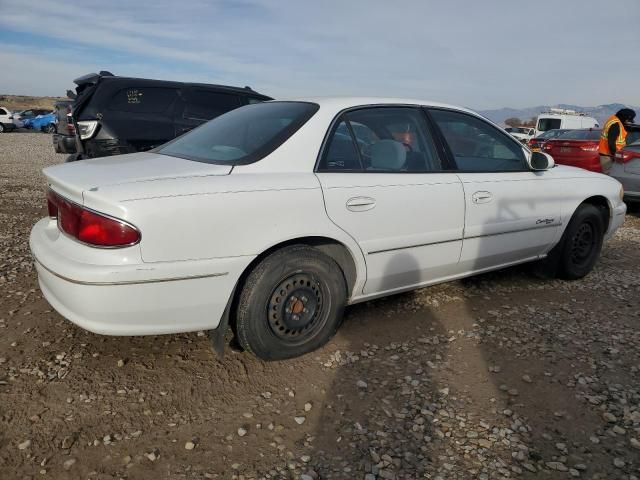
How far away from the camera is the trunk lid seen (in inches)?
94.3

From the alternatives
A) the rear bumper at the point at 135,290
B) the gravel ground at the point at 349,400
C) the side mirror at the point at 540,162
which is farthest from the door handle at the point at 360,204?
the side mirror at the point at 540,162

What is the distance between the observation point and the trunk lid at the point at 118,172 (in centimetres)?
240

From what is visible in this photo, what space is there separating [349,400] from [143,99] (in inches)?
215

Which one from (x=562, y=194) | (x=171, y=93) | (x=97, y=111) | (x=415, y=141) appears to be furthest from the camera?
(x=171, y=93)

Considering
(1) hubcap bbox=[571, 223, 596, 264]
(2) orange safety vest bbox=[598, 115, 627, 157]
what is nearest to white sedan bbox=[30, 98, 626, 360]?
(1) hubcap bbox=[571, 223, 596, 264]

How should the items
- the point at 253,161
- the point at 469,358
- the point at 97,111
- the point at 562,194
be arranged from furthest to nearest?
the point at 97,111
the point at 562,194
the point at 469,358
the point at 253,161

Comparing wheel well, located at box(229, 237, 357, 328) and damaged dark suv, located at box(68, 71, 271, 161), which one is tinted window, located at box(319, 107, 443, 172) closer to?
wheel well, located at box(229, 237, 357, 328)

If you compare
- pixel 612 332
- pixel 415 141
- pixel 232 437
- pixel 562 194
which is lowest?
pixel 232 437

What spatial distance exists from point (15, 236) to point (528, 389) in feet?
16.9

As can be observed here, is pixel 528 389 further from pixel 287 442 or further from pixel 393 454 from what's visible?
pixel 287 442

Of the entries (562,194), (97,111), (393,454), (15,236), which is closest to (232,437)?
(393,454)

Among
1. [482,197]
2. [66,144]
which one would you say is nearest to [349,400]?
[482,197]

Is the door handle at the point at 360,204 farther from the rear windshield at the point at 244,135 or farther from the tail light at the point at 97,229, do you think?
the tail light at the point at 97,229

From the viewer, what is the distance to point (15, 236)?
5.13m
